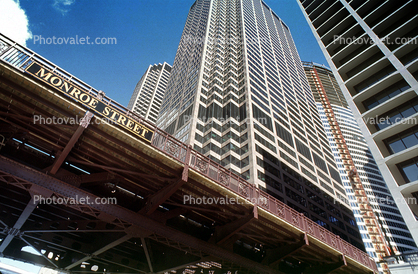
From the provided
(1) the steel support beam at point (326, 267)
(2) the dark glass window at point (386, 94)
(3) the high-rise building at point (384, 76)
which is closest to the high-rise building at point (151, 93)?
(3) the high-rise building at point (384, 76)

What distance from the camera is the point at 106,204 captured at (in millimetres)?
12383

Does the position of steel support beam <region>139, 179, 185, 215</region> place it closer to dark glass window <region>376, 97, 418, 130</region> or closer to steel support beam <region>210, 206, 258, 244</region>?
steel support beam <region>210, 206, 258, 244</region>

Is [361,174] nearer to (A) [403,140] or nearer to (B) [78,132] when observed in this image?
(A) [403,140]

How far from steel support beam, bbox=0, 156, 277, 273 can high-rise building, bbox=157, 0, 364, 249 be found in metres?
31.4

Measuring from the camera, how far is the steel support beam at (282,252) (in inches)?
650

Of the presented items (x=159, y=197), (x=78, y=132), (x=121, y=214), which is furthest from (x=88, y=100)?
(x=159, y=197)

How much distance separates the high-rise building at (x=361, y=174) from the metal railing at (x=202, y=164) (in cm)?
11294

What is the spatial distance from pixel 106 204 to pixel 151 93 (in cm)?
13664

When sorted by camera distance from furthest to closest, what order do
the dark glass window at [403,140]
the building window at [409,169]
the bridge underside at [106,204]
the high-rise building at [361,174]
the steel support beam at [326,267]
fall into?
the high-rise building at [361,174]
the dark glass window at [403,140]
the building window at [409,169]
the steel support beam at [326,267]
the bridge underside at [106,204]

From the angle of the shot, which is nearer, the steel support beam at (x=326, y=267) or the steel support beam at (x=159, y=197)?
the steel support beam at (x=159, y=197)

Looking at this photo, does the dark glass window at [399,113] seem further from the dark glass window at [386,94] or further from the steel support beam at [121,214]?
the steel support beam at [121,214]

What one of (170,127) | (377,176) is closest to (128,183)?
(170,127)

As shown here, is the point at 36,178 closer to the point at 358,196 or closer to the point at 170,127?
the point at 170,127

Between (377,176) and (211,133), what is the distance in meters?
129
